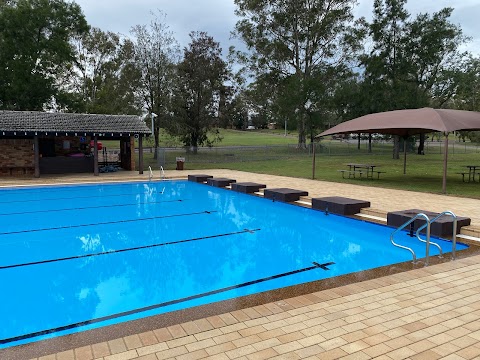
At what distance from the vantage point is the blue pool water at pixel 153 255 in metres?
4.47

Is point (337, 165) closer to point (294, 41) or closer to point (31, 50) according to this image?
point (294, 41)

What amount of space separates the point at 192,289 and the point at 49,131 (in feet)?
46.8

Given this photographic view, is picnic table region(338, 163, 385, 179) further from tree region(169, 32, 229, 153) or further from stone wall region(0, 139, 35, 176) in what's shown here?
stone wall region(0, 139, 35, 176)

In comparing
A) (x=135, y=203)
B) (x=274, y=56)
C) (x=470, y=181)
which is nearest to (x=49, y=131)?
(x=135, y=203)

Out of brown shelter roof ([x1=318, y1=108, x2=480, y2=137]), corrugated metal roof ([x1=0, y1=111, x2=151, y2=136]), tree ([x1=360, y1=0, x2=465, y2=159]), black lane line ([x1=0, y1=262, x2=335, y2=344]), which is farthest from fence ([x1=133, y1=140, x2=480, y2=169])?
black lane line ([x1=0, y1=262, x2=335, y2=344])

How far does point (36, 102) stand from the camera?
29.7m

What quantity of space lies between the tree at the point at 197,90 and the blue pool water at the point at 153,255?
16.4m

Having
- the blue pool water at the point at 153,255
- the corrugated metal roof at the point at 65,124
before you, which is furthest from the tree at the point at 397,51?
the blue pool water at the point at 153,255

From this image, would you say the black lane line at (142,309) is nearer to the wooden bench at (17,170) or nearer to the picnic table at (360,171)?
the picnic table at (360,171)

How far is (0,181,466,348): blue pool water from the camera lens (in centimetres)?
447

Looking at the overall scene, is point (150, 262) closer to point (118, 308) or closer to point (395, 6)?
point (118, 308)

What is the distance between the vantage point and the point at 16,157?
58.8 ft

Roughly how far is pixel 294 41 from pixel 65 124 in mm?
23771

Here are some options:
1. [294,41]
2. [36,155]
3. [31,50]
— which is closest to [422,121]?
[36,155]
